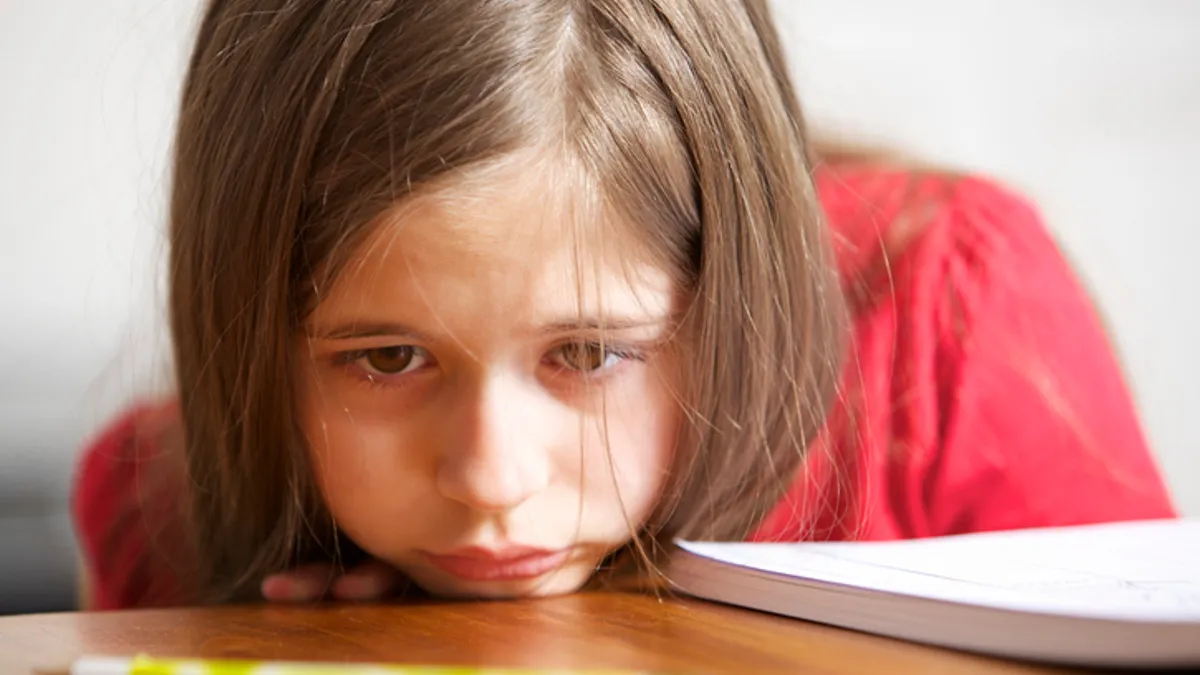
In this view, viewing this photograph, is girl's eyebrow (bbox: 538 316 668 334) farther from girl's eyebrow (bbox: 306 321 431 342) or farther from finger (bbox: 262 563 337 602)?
finger (bbox: 262 563 337 602)

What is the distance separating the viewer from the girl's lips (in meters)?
0.74

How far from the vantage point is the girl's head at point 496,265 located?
686 mm

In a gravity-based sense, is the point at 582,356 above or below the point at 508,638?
above

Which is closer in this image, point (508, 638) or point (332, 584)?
point (508, 638)

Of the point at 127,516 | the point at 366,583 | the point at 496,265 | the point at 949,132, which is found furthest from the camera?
the point at 949,132

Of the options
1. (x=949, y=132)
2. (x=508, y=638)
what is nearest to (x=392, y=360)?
(x=508, y=638)

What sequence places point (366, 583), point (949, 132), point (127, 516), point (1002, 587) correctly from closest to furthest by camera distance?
point (1002, 587) < point (366, 583) < point (127, 516) < point (949, 132)

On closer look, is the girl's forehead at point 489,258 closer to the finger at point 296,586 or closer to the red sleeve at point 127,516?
the finger at point 296,586

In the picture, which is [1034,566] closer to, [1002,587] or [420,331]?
[1002,587]

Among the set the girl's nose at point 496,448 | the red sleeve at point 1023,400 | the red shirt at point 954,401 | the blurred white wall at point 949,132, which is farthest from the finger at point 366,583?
the blurred white wall at point 949,132

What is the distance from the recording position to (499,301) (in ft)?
2.22

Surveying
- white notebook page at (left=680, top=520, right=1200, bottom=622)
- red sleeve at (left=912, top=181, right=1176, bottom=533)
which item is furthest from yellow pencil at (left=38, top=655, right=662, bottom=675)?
red sleeve at (left=912, top=181, right=1176, bottom=533)

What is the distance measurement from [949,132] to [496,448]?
1.39 meters

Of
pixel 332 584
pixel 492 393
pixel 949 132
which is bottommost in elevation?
pixel 332 584
